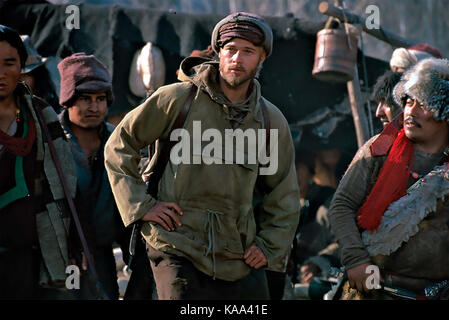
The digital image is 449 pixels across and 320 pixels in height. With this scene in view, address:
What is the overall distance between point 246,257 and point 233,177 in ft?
1.42

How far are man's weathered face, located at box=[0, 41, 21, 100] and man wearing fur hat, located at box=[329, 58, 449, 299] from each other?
2.00 m

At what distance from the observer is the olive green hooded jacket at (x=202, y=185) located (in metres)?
3.85

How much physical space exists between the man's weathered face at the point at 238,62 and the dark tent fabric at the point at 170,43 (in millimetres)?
3720

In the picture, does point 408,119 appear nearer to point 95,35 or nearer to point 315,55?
point 315,55

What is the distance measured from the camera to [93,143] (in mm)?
4949

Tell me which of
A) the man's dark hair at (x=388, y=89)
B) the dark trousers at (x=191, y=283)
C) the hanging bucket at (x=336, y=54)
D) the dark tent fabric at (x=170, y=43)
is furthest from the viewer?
the dark tent fabric at (x=170, y=43)

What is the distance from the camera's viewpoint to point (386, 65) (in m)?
8.04

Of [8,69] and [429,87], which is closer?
[8,69]

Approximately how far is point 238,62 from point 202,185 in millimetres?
695

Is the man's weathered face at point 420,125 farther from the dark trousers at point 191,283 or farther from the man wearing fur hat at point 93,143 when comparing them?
the man wearing fur hat at point 93,143

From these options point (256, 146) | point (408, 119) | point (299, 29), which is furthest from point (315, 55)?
point (256, 146)

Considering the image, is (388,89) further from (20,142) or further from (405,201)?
(20,142)

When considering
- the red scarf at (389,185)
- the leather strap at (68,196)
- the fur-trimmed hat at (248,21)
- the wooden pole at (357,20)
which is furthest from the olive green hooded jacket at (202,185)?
the wooden pole at (357,20)

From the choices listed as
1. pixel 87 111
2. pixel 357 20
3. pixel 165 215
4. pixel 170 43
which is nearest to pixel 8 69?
pixel 87 111
